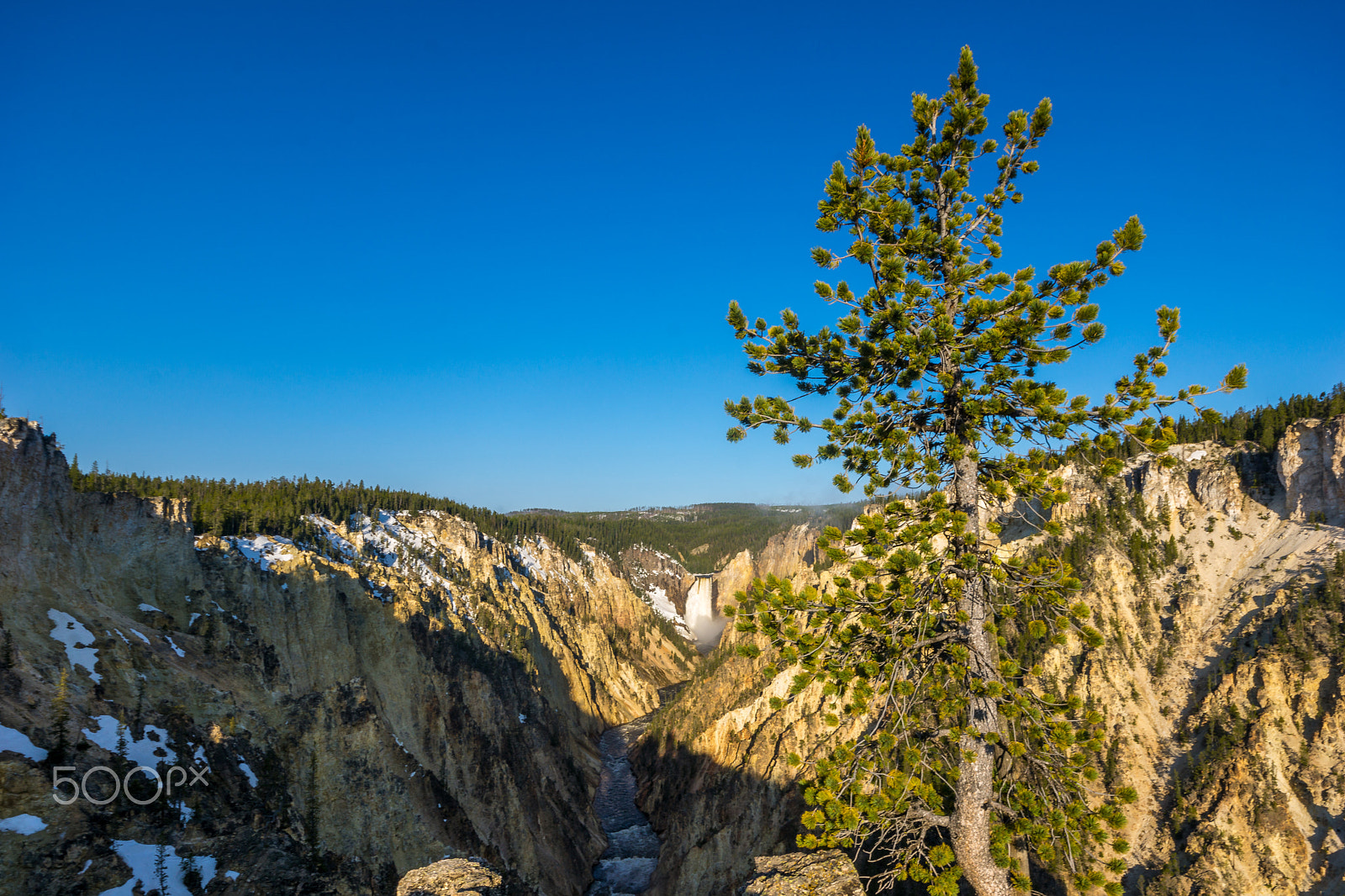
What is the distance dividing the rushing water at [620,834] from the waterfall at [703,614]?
2723 inches

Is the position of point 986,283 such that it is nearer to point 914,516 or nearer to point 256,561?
point 914,516

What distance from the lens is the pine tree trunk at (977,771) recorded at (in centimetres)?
733

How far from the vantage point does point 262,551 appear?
41031 mm

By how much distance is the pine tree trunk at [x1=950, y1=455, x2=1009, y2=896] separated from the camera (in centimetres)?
733

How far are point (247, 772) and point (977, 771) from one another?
789 inches

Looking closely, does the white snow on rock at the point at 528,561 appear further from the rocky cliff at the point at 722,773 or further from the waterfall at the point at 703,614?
the waterfall at the point at 703,614

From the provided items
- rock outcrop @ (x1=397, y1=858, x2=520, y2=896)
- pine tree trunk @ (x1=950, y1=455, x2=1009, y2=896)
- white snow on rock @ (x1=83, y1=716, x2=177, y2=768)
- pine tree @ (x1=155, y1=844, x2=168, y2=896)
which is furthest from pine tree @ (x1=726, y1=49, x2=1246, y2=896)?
white snow on rock @ (x1=83, y1=716, x2=177, y2=768)

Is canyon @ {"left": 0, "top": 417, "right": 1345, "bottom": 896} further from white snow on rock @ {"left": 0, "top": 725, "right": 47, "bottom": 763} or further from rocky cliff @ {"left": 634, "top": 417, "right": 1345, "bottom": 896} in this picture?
rocky cliff @ {"left": 634, "top": 417, "right": 1345, "bottom": 896}

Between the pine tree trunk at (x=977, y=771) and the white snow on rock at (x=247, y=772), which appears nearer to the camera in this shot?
the pine tree trunk at (x=977, y=771)

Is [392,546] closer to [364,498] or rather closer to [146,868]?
[364,498]

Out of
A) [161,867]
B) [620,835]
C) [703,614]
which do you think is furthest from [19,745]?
[703,614]

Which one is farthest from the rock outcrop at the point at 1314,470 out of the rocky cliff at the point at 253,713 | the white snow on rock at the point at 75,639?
the white snow on rock at the point at 75,639

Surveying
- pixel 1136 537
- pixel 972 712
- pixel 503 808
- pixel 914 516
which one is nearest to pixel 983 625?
pixel 972 712

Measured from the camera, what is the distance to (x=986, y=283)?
7.67m
